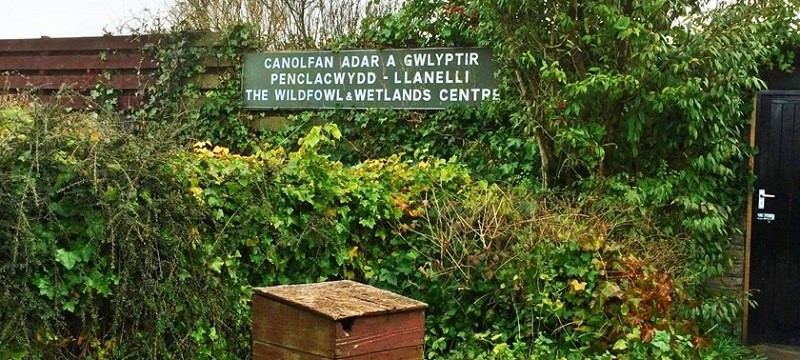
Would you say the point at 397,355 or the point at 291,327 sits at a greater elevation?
the point at 291,327

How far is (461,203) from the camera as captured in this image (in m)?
6.61

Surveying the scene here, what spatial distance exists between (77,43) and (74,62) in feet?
0.74

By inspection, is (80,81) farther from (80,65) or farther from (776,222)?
(776,222)

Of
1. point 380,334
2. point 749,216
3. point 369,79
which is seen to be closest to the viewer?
point 380,334

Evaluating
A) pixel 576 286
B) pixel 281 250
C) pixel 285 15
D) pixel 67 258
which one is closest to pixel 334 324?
pixel 67 258

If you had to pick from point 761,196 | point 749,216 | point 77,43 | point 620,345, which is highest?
point 77,43

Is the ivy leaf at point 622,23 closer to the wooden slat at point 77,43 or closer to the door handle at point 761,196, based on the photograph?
the door handle at point 761,196

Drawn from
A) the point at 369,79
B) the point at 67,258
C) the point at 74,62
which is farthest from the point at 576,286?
the point at 74,62

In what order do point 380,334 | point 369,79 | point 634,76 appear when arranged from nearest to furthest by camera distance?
point 380,334, point 634,76, point 369,79

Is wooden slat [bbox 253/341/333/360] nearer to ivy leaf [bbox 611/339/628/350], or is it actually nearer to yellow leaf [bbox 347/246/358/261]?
yellow leaf [bbox 347/246/358/261]

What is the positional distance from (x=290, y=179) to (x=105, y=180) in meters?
1.40

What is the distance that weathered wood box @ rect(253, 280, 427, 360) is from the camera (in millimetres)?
3898

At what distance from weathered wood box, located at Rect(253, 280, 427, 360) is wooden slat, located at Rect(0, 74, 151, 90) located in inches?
264

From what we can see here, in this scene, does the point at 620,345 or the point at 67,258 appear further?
the point at 620,345
